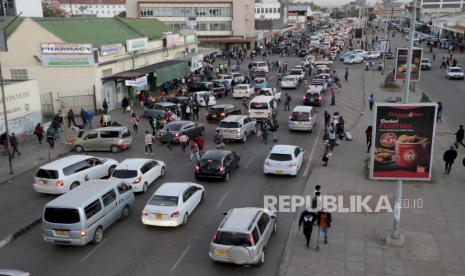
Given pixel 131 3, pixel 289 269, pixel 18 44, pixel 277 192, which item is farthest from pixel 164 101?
pixel 131 3

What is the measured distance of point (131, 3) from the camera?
93.4 metres

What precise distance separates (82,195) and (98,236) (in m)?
1.44

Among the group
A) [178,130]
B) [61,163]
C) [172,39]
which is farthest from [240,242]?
[172,39]

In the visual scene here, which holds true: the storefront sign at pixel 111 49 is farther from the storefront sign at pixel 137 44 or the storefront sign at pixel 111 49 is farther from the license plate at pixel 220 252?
the license plate at pixel 220 252

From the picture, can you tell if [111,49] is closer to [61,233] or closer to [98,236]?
[98,236]

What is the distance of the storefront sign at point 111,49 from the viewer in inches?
1451

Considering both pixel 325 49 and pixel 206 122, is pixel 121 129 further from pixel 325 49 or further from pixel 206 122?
pixel 325 49

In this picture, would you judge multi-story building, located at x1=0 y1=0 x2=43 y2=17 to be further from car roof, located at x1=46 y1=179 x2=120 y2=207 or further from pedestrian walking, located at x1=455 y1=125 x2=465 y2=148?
pedestrian walking, located at x1=455 y1=125 x2=465 y2=148

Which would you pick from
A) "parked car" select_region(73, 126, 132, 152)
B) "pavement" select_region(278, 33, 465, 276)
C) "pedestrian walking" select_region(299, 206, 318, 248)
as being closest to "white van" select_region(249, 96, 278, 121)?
"pavement" select_region(278, 33, 465, 276)

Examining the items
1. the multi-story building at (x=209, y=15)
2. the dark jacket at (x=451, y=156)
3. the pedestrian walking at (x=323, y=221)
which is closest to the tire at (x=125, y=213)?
the pedestrian walking at (x=323, y=221)

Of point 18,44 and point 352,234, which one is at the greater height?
point 18,44

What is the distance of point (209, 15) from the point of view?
91.6 m

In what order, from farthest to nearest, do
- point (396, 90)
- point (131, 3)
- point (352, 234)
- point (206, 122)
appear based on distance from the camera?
point (131, 3) < point (396, 90) < point (206, 122) < point (352, 234)

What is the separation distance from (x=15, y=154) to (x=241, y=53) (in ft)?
203
